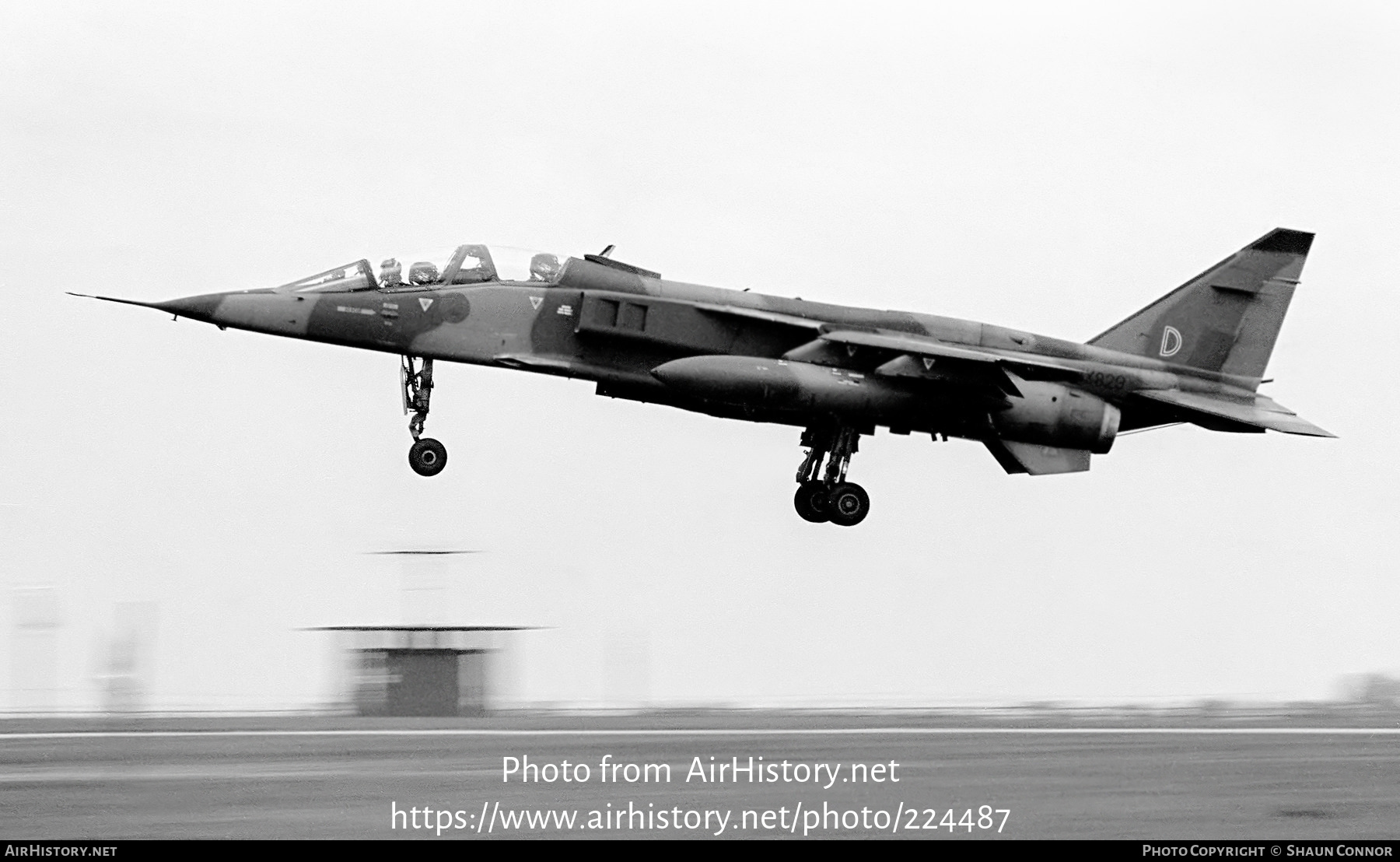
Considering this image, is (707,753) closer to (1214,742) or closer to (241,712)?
(1214,742)

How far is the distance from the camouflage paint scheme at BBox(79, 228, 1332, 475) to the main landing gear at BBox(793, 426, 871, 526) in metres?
0.32

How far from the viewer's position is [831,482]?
25812 millimetres

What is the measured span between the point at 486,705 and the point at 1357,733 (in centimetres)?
1244

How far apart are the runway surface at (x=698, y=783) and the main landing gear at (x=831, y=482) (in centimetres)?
273

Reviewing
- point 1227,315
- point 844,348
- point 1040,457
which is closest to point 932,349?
point 844,348

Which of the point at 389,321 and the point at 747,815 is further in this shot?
the point at 389,321

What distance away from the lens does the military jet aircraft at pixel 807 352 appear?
2377 centimetres

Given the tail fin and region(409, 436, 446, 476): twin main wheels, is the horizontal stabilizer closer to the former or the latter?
the tail fin

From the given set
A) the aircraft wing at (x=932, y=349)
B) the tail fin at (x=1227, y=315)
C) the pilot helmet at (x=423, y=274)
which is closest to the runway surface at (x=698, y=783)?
the aircraft wing at (x=932, y=349)

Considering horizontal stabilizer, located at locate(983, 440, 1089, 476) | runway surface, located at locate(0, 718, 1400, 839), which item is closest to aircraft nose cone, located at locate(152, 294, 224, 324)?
runway surface, located at locate(0, 718, 1400, 839)
